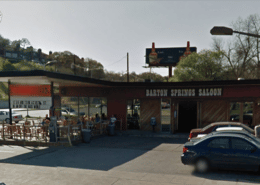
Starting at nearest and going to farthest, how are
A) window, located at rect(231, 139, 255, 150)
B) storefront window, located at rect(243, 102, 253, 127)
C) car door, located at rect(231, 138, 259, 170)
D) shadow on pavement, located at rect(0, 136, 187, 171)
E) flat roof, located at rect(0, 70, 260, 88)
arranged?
car door, located at rect(231, 138, 259, 170) < window, located at rect(231, 139, 255, 150) < shadow on pavement, located at rect(0, 136, 187, 171) < flat roof, located at rect(0, 70, 260, 88) < storefront window, located at rect(243, 102, 253, 127)

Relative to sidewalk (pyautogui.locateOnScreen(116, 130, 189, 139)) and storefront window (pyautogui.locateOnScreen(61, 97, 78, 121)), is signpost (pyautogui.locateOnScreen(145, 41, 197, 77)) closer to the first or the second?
storefront window (pyautogui.locateOnScreen(61, 97, 78, 121))

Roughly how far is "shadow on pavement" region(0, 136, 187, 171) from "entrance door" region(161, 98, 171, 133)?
4.77m

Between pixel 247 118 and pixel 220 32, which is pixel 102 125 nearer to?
pixel 247 118

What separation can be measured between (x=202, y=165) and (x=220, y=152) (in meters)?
0.84

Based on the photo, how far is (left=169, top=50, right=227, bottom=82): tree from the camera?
154 ft

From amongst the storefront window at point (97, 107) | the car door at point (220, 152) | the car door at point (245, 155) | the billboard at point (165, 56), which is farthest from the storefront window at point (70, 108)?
the billboard at point (165, 56)

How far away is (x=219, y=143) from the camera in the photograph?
995cm

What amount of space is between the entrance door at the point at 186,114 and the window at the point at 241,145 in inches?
506

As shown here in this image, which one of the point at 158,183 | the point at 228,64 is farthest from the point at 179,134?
the point at 228,64

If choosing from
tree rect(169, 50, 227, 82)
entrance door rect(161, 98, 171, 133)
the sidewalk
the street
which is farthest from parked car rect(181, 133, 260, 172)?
tree rect(169, 50, 227, 82)

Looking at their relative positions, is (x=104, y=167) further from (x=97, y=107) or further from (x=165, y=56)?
(x=165, y=56)

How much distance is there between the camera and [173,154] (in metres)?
13.6

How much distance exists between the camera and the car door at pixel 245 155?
9359mm

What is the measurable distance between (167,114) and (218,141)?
11.8 meters
